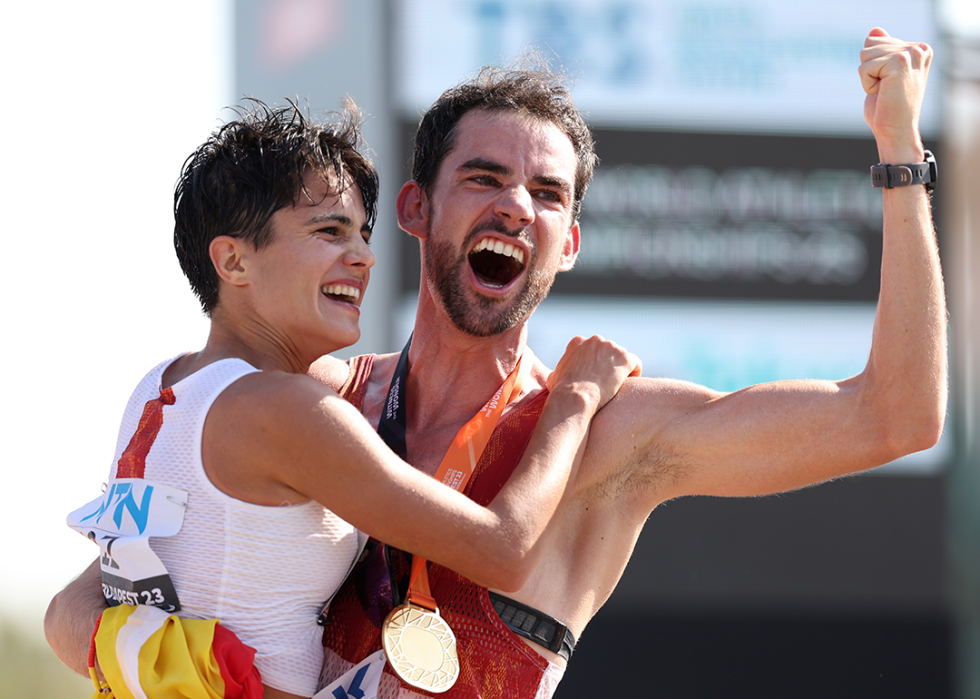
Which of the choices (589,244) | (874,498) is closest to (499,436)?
(589,244)

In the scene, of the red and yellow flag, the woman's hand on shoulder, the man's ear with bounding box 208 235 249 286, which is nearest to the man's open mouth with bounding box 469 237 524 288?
the woman's hand on shoulder

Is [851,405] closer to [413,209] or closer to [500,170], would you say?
[500,170]

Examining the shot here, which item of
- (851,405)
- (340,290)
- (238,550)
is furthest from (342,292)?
(851,405)

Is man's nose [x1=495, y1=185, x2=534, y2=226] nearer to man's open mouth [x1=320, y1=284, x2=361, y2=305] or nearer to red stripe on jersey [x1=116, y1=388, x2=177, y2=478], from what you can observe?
man's open mouth [x1=320, y1=284, x2=361, y2=305]

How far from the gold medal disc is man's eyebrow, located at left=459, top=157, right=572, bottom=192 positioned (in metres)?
1.07

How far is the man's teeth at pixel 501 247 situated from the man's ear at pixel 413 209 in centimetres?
25

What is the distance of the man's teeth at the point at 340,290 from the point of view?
2.01 metres

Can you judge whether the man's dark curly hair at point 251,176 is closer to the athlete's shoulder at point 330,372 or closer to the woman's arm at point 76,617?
the athlete's shoulder at point 330,372

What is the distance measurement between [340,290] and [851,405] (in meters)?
1.04

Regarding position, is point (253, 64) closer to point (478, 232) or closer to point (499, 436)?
point (478, 232)

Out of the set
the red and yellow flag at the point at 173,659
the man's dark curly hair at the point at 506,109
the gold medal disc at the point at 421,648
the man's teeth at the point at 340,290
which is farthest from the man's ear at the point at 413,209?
the red and yellow flag at the point at 173,659

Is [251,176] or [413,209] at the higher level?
[251,176]

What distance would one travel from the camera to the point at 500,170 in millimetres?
2504

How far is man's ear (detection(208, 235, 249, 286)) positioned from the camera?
196 centimetres
